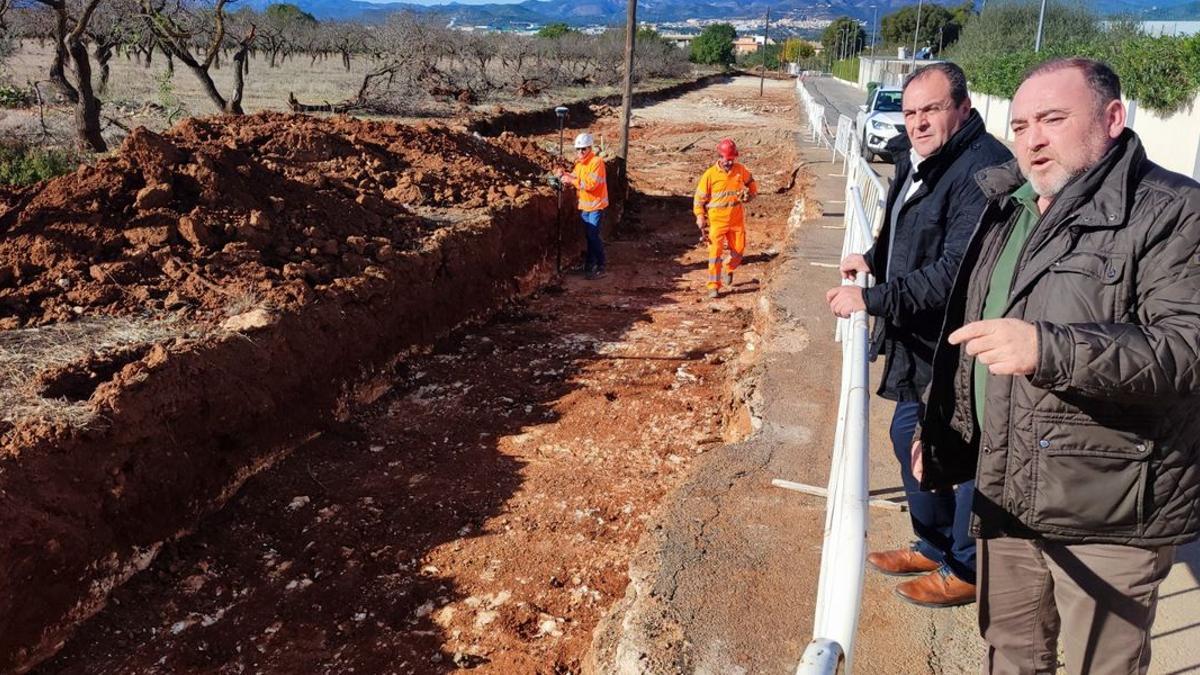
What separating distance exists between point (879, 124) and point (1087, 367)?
17.9m

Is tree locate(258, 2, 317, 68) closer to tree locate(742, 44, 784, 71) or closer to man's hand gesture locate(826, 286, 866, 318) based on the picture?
man's hand gesture locate(826, 286, 866, 318)

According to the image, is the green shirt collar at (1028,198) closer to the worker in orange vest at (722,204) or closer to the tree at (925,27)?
the worker in orange vest at (722,204)

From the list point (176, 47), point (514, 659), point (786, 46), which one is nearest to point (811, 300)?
point (514, 659)

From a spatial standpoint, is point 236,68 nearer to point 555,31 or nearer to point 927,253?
point 927,253

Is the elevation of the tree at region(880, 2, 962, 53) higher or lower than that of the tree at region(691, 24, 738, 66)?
higher

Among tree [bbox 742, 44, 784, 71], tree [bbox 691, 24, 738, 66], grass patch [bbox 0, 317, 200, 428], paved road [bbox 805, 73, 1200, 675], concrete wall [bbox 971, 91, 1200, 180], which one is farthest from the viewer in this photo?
tree [bbox 742, 44, 784, 71]

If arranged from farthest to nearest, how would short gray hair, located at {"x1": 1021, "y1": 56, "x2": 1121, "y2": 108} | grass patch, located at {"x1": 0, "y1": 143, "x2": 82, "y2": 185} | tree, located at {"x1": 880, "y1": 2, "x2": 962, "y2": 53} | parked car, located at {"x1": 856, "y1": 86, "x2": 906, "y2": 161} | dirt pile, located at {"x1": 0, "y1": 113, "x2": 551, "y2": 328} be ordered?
1. tree, located at {"x1": 880, "y1": 2, "x2": 962, "y2": 53}
2. parked car, located at {"x1": 856, "y1": 86, "x2": 906, "y2": 161}
3. grass patch, located at {"x1": 0, "y1": 143, "x2": 82, "y2": 185}
4. dirt pile, located at {"x1": 0, "y1": 113, "x2": 551, "y2": 328}
5. short gray hair, located at {"x1": 1021, "y1": 56, "x2": 1121, "y2": 108}

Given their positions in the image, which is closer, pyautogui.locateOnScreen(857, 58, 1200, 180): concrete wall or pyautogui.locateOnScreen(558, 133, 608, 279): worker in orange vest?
pyautogui.locateOnScreen(558, 133, 608, 279): worker in orange vest

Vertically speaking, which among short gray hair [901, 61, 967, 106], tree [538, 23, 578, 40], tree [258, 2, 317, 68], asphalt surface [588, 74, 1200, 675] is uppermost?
tree [538, 23, 578, 40]

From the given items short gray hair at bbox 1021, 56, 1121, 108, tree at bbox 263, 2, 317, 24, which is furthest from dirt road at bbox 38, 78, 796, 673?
tree at bbox 263, 2, 317, 24

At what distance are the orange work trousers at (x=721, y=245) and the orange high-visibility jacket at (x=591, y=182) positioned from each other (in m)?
1.73

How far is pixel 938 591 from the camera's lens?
323cm

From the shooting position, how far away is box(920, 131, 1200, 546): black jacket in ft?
6.07

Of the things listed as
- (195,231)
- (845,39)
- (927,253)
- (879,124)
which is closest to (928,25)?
(845,39)
